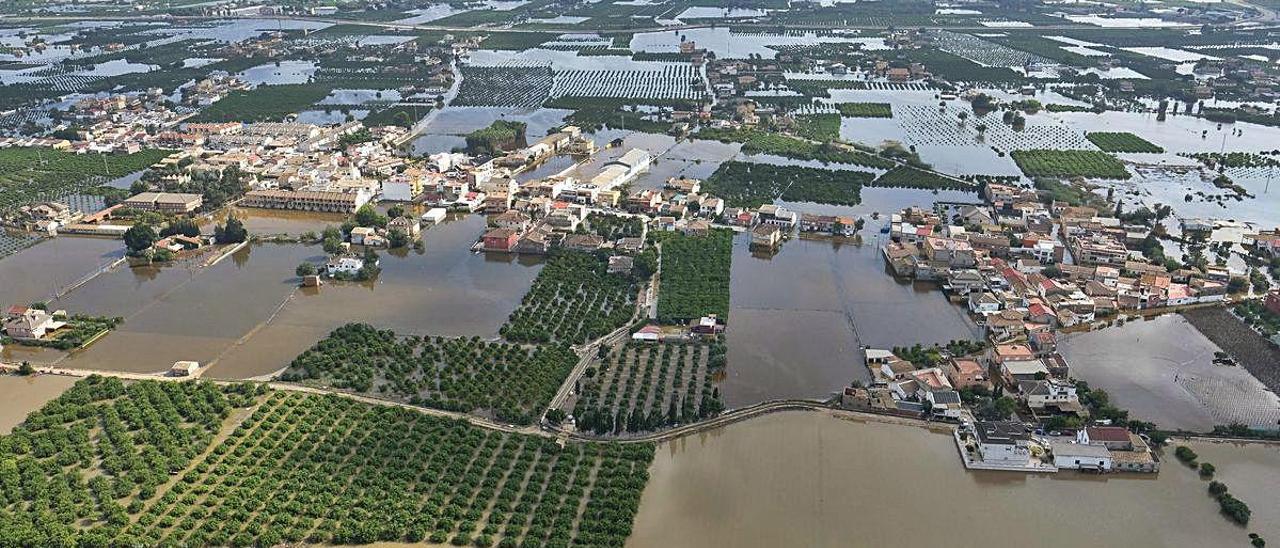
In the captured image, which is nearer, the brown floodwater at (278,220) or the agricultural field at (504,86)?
the brown floodwater at (278,220)

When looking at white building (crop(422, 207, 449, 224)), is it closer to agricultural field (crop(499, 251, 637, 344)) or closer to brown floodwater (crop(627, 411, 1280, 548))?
agricultural field (crop(499, 251, 637, 344))

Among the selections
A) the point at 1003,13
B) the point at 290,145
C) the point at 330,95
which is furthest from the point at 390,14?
the point at 1003,13

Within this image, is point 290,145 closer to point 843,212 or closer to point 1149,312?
point 843,212

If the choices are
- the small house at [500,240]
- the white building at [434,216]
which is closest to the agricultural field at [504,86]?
the white building at [434,216]

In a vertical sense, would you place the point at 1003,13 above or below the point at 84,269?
above

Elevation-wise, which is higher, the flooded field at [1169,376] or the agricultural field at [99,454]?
the flooded field at [1169,376]

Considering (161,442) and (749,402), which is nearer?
(161,442)

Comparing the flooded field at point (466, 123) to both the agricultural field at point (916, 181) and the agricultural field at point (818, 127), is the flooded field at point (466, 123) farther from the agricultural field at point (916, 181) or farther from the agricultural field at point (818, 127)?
the agricultural field at point (916, 181)
